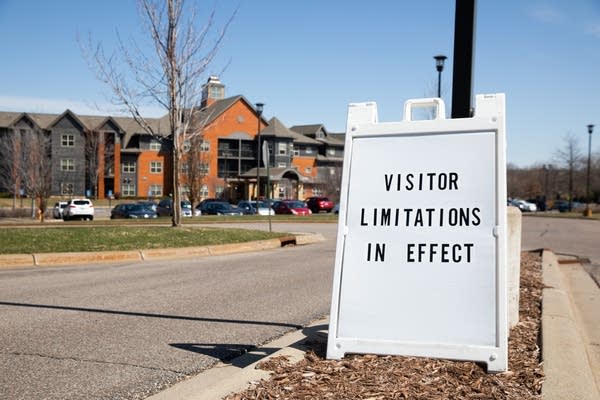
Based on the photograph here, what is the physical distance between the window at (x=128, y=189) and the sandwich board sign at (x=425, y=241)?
69388 mm

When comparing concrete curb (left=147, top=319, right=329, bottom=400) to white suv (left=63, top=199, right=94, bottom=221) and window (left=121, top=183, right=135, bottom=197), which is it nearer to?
white suv (left=63, top=199, right=94, bottom=221)

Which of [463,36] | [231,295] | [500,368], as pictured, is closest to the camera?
[500,368]

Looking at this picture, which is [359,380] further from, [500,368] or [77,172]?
[77,172]

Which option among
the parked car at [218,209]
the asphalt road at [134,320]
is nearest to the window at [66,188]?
the parked car at [218,209]

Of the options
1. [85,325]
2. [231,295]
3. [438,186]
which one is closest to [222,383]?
[438,186]

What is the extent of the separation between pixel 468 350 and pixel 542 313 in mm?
3226

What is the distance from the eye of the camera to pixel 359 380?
364 cm

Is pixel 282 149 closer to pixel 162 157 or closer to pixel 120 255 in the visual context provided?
pixel 162 157

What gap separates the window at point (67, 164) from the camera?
67.2 meters

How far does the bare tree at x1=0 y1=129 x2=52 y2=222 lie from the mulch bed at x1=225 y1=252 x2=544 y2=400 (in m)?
36.7

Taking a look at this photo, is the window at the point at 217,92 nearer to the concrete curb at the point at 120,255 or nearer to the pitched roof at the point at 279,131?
the pitched roof at the point at 279,131

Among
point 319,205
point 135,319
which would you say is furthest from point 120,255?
point 319,205

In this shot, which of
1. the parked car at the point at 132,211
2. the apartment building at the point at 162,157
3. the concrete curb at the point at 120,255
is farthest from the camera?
the apartment building at the point at 162,157

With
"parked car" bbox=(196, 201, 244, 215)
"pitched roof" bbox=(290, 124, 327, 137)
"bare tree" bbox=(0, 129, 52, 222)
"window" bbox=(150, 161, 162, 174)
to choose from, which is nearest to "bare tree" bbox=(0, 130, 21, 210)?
"bare tree" bbox=(0, 129, 52, 222)
